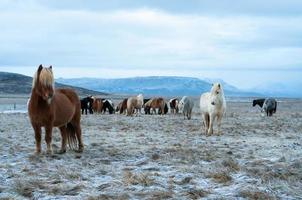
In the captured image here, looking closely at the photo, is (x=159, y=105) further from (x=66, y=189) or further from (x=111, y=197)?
(x=111, y=197)

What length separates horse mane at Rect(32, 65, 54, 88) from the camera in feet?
35.9

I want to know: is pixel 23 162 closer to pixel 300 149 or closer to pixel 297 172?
pixel 297 172

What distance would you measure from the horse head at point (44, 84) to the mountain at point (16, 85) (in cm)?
11265

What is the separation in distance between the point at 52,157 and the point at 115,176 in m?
2.59

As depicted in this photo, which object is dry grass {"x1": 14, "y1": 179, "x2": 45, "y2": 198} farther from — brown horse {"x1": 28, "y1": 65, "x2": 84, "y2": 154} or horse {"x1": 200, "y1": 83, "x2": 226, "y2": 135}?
horse {"x1": 200, "y1": 83, "x2": 226, "y2": 135}

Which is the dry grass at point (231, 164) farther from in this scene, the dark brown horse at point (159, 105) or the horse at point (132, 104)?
the dark brown horse at point (159, 105)

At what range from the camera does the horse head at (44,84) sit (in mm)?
10906

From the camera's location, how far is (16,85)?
140 metres

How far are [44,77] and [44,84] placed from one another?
0.51 feet

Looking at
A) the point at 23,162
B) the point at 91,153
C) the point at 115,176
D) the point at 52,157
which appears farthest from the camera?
the point at 91,153

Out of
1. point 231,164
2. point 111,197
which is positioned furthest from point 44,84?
point 111,197

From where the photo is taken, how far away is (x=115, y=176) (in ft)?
29.1

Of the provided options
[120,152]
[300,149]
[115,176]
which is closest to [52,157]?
[120,152]

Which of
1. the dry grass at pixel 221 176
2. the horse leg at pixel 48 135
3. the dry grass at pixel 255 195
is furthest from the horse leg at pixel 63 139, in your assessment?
the dry grass at pixel 255 195
